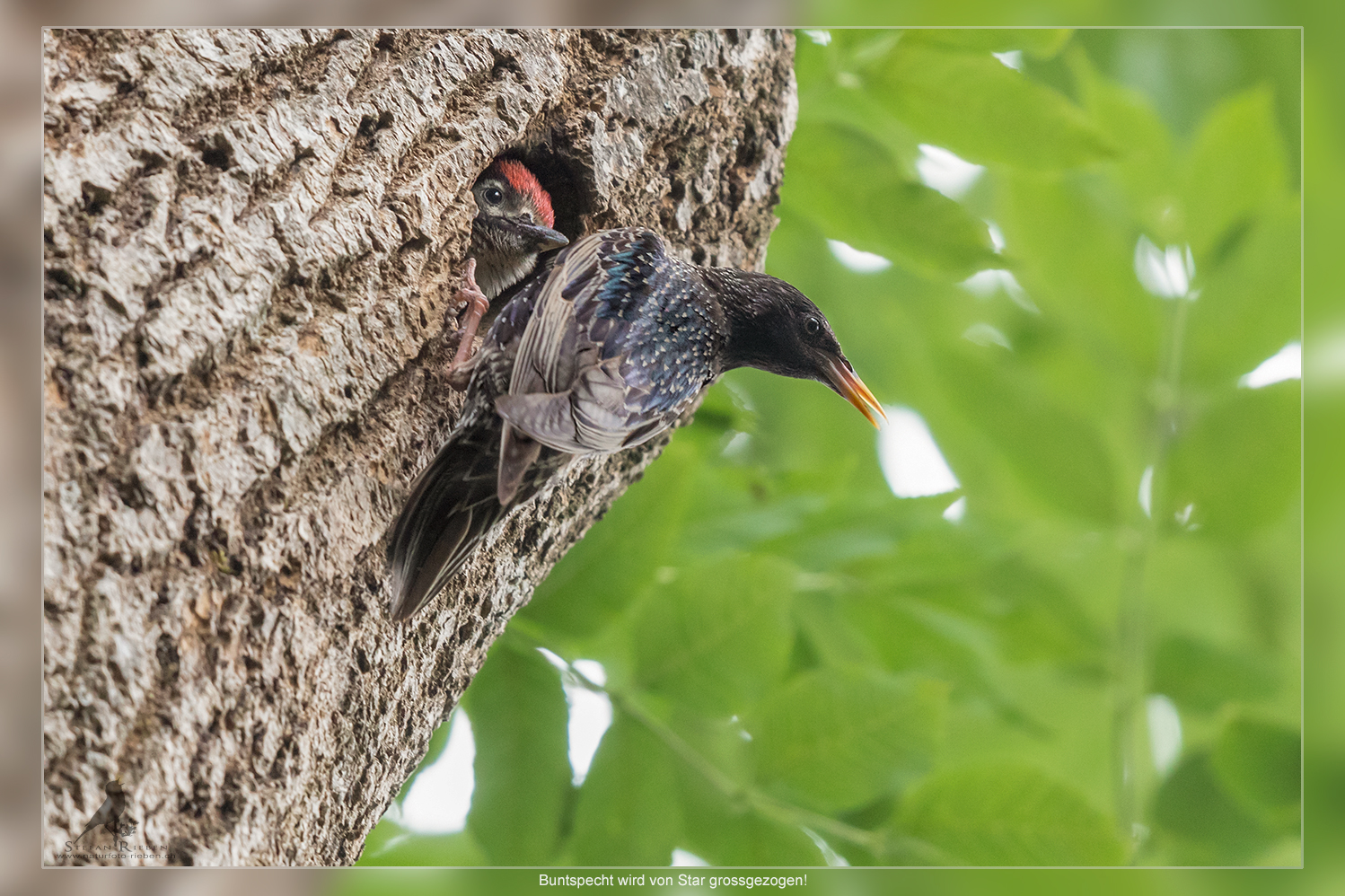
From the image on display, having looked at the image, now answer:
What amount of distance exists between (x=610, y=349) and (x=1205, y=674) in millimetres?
1323

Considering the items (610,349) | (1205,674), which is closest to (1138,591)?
(1205,674)

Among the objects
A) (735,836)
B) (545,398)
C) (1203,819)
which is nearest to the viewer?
(545,398)

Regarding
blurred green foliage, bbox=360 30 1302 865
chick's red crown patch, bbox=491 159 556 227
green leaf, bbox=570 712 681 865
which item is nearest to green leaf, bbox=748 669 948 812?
blurred green foliage, bbox=360 30 1302 865

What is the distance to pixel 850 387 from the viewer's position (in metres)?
1.55

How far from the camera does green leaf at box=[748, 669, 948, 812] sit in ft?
4.74

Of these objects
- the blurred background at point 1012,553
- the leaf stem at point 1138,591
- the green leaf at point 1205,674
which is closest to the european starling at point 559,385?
the blurred background at point 1012,553

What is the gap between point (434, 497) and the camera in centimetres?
111

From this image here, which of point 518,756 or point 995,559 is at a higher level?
point 995,559

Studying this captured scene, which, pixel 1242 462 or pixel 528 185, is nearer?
pixel 528 185

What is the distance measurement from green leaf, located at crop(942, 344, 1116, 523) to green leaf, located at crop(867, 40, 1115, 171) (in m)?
0.42

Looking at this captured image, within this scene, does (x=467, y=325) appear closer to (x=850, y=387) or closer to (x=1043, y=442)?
(x=850, y=387)

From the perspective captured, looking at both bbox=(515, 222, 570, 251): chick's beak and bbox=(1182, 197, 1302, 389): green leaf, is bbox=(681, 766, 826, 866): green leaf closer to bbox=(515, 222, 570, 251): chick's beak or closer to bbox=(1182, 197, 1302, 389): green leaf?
bbox=(515, 222, 570, 251): chick's beak

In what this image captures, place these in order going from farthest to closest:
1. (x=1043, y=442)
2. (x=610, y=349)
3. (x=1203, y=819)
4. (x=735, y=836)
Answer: (x=1043, y=442), (x=1203, y=819), (x=735, y=836), (x=610, y=349)

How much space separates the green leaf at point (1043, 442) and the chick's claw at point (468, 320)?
101 centimetres
